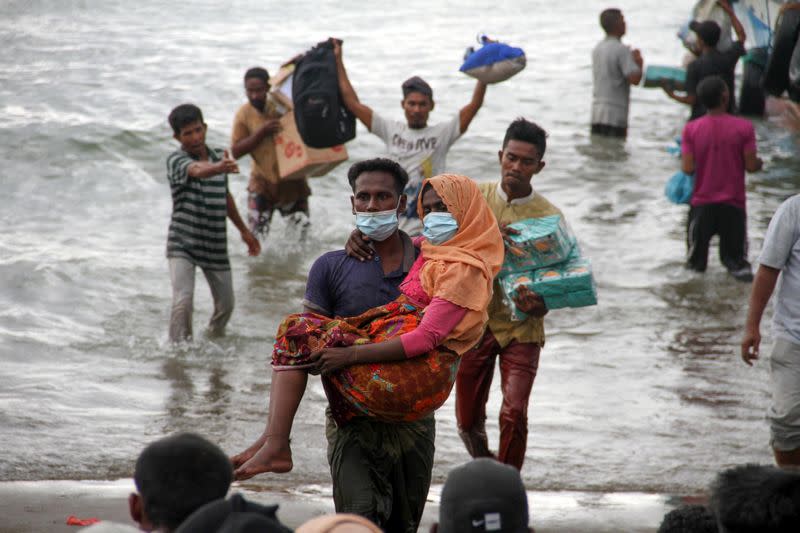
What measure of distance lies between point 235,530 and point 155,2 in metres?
29.5

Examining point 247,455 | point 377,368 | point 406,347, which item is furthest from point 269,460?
point 406,347

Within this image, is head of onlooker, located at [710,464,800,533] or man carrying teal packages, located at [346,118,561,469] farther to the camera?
man carrying teal packages, located at [346,118,561,469]

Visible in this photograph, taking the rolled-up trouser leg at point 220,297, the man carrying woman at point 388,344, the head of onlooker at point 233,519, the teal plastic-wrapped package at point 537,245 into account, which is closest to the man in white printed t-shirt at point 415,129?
the rolled-up trouser leg at point 220,297

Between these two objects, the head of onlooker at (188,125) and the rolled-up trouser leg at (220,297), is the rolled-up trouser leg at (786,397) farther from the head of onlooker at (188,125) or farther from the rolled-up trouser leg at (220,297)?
the rolled-up trouser leg at (220,297)

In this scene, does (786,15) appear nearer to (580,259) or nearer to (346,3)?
(580,259)

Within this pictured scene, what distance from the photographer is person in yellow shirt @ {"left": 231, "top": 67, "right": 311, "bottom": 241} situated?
33.4 ft

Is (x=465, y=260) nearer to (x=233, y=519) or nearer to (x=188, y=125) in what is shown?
(x=233, y=519)

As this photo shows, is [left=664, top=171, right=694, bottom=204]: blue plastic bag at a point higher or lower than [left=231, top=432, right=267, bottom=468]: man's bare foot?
higher

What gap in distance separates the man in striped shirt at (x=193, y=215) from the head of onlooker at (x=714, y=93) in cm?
408

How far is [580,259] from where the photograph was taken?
221 inches

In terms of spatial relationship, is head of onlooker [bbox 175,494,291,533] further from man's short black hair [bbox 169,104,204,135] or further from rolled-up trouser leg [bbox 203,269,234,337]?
rolled-up trouser leg [bbox 203,269,234,337]

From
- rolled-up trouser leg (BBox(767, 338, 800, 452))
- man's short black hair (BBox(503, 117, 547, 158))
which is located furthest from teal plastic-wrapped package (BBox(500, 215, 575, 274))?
rolled-up trouser leg (BBox(767, 338, 800, 452))

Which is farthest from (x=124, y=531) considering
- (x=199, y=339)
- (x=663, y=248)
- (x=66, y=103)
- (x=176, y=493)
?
(x=66, y=103)

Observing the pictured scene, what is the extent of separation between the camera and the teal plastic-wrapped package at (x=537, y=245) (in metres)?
5.47
